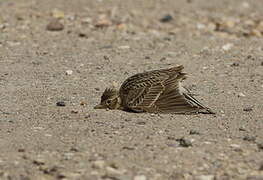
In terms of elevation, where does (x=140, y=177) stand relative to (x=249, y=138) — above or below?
below

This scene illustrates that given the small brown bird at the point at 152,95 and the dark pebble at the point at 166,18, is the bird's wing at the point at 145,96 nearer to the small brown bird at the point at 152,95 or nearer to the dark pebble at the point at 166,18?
the small brown bird at the point at 152,95

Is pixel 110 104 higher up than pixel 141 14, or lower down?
lower down

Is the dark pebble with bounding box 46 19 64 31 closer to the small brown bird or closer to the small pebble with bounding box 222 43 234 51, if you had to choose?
the small pebble with bounding box 222 43 234 51

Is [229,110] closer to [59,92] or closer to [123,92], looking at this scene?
[123,92]

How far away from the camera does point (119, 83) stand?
8867mm

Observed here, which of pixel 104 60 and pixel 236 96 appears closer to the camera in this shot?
pixel 236 96

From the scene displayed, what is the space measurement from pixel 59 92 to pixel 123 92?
1.04m

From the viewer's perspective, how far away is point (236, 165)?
5844 mm

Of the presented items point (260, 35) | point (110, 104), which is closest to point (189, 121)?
point (110, 104)

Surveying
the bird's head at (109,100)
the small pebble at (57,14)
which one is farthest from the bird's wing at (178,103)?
the small pebble at (57,14)

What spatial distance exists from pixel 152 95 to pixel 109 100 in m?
0.45

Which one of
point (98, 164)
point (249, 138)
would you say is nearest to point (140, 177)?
point (98, 164)

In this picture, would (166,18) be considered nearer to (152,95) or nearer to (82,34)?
(82,34)

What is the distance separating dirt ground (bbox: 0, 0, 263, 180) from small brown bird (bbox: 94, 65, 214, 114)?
127mm
